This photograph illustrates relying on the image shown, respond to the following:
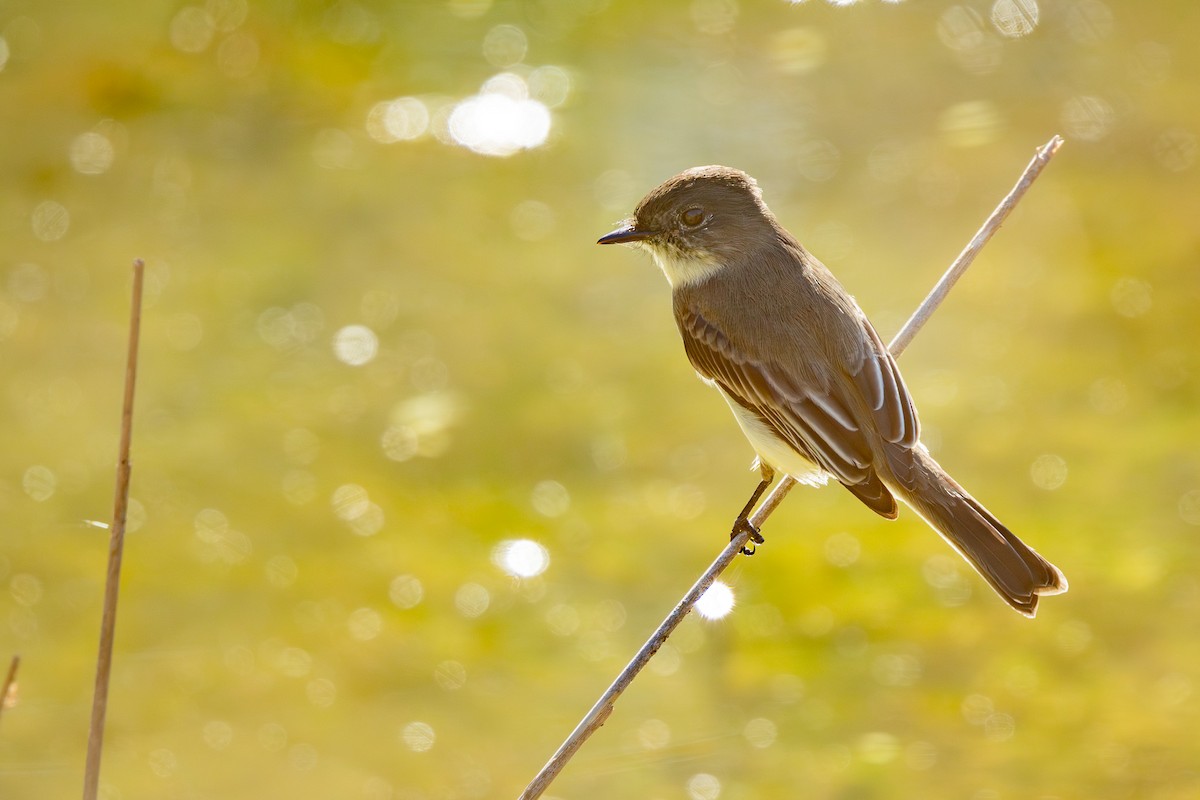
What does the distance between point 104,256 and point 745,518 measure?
4472 millimetres

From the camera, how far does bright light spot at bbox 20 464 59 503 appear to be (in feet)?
20.4

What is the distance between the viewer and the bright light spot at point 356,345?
699 centimetres

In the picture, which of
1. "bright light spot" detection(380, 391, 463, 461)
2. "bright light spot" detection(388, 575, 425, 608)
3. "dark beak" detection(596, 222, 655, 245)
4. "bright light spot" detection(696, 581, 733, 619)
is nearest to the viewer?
"bright light spot" detection(696, 581, 733, 619)

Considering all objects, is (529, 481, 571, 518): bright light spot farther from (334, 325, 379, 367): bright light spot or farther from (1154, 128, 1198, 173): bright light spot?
(1154, 128, 1198, 173): bright light spot

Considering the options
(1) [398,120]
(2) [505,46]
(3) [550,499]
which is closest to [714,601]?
(3) [550,499]

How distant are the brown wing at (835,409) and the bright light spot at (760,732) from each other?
1556 millimetres

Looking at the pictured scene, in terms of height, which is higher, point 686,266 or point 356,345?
point 356,345

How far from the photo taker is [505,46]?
347 inches

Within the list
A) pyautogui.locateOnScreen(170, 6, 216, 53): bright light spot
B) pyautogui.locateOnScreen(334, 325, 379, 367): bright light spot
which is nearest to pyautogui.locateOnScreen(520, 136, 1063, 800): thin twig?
pyautogui.locateOnScreen(334, 325, 379, 367): bright light spot

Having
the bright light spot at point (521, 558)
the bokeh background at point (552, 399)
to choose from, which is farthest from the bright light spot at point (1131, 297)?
the bright light spot at point (521, 558)

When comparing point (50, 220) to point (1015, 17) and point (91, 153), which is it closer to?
point (91, 153)

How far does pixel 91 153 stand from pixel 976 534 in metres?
5.80

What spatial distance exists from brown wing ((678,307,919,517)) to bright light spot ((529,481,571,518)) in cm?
193

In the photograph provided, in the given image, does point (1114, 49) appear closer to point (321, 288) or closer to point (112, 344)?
point (321, 288)
